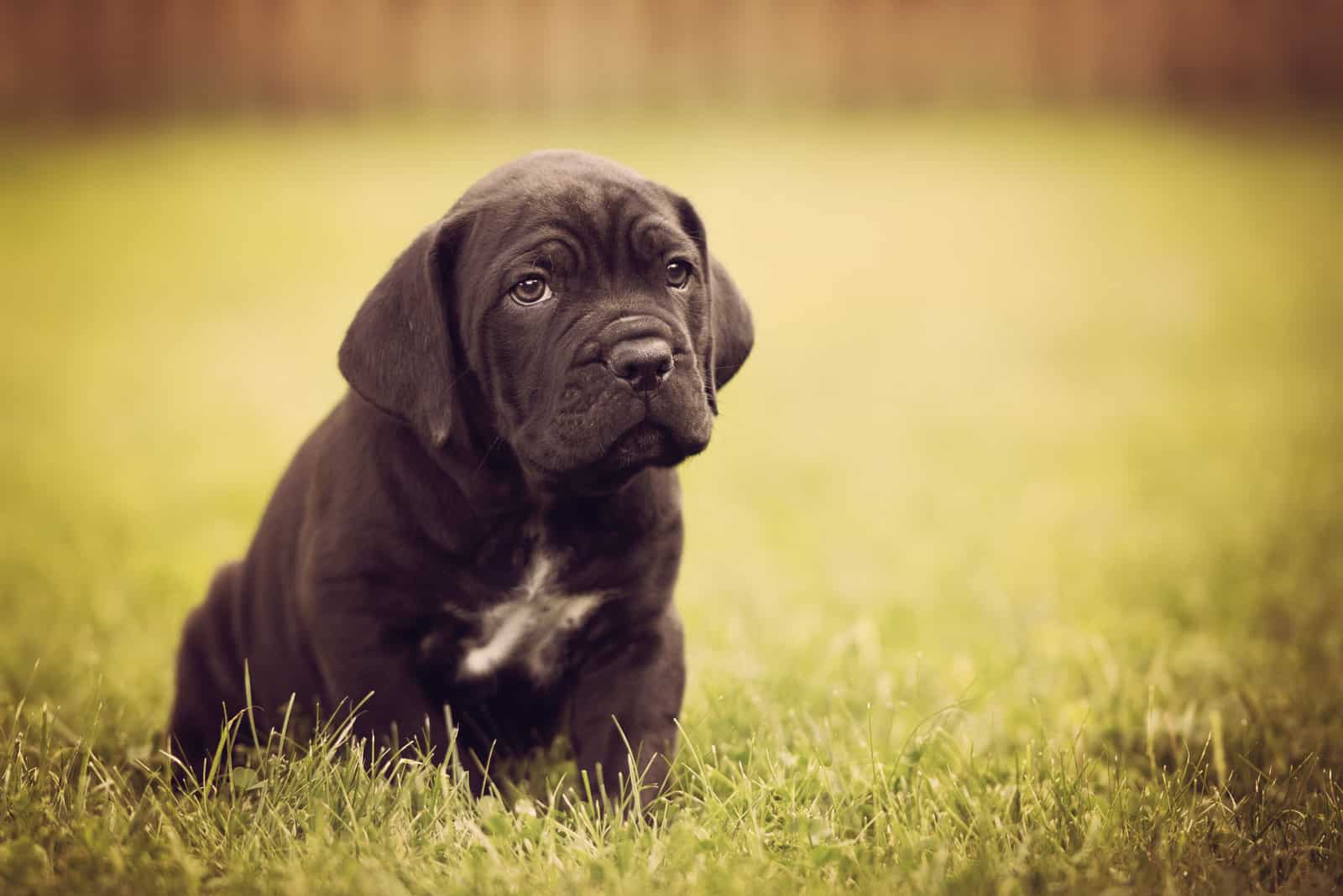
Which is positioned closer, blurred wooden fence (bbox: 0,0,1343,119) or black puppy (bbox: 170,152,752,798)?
black puppy (bbox: 170,152,752,798)

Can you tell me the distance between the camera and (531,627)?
2.99 meters

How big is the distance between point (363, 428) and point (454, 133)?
15076 mm

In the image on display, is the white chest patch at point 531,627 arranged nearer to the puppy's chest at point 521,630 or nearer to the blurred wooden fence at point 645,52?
the puppy's chest at point 521,630

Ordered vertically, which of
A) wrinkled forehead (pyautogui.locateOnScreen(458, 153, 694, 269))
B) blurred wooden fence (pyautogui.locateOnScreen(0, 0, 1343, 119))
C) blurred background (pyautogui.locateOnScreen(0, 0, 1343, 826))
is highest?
blurred wooden fence (pyautogui.locateOnScreen(0, 0, 1343, 119))

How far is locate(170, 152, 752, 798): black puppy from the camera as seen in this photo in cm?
283

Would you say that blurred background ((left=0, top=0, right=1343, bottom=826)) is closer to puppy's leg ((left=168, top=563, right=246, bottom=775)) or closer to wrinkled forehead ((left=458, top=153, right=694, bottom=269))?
puppy's leg ((left=168, top=563, right=246, bottom=775))

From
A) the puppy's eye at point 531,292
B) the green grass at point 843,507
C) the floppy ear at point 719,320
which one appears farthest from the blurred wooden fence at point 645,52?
the puppy's eye at point 531,292

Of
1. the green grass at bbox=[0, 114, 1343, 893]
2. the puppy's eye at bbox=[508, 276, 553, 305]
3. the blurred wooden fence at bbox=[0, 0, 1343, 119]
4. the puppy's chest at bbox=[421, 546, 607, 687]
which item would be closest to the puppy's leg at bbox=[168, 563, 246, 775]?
the green grass at bbox=[0, 114, 1343, 893]


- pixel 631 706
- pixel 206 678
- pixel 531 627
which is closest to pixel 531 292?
pixel 531 627

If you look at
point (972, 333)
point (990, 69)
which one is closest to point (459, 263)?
point (972, 333)

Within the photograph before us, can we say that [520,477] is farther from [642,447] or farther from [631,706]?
[631,706]

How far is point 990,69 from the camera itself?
18734 mm

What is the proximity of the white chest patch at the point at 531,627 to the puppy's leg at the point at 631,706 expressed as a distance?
0.12 meters

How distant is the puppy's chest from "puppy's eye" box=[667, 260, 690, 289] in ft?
2.27
